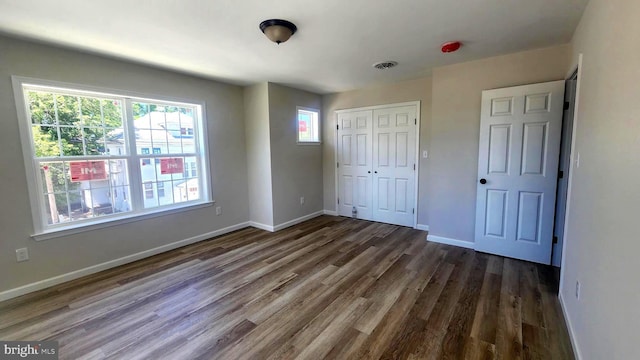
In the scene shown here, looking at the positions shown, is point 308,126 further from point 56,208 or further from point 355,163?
point 56,208

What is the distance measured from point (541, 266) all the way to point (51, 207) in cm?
528

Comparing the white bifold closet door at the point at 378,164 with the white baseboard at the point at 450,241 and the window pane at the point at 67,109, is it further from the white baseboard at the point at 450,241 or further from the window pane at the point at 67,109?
the window pane at the point at 67,109

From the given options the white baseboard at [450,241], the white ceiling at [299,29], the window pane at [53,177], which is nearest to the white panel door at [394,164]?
the white baseboard at [450,241]

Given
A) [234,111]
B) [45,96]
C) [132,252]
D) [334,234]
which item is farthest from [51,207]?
[334,234]

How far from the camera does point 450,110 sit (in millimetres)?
3387

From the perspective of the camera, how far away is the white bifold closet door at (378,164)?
14.1 feet

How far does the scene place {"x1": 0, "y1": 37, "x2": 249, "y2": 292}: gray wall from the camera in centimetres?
238

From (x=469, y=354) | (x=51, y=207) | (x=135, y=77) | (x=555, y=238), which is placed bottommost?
(x=469, y=354)

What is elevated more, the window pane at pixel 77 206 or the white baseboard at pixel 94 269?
the window pane at pixel 77 206

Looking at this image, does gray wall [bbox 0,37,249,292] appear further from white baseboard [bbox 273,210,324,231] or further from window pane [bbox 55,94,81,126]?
white baseboard [bbox 273,210,324,231]

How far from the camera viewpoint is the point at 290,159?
4527 millimetres

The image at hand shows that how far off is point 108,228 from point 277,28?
2.90 m

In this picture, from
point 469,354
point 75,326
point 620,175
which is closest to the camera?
point 620,175

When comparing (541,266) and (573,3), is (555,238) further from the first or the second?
(573,3)
